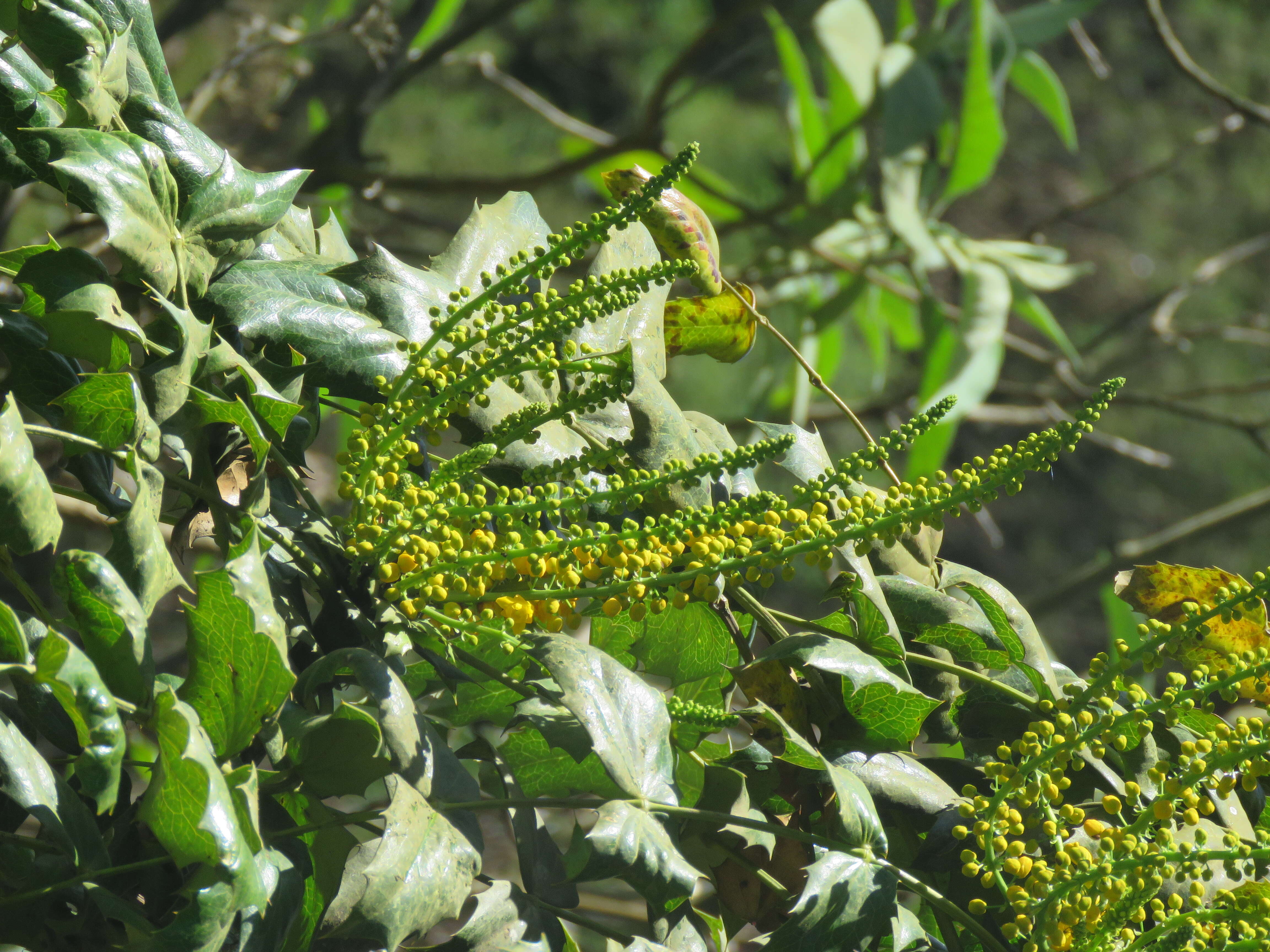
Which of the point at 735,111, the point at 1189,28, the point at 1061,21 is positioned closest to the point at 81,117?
the point at 1061,21

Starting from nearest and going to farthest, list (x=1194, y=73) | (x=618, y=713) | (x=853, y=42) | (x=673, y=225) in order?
(x=618, y=713) → (x=673, y=225) → (x=1194, y=73) → (x=853, y=42)

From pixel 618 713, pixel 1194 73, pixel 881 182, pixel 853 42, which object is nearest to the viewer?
pixel 618 713

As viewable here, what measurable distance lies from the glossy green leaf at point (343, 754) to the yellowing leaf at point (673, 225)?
25cm

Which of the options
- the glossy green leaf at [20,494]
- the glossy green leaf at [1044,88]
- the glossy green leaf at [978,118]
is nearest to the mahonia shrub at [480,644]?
the glossy green leaf at [20,494]

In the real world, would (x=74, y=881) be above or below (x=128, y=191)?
below

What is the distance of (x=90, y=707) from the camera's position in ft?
0.87

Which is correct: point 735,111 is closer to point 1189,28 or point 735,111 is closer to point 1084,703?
point 1189,28

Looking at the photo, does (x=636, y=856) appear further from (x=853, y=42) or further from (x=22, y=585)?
(x=853, y=42)

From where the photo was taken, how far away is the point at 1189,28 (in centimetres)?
562

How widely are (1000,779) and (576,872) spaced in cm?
16

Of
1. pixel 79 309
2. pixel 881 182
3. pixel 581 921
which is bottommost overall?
pixel 881 182

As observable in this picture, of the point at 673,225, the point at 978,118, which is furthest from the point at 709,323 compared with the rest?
the point at 978,118

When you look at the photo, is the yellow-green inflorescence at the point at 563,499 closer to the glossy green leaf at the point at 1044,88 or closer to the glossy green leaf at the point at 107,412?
the glossy green leaf at the point at 107,412

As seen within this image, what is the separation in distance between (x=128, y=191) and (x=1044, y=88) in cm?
153
